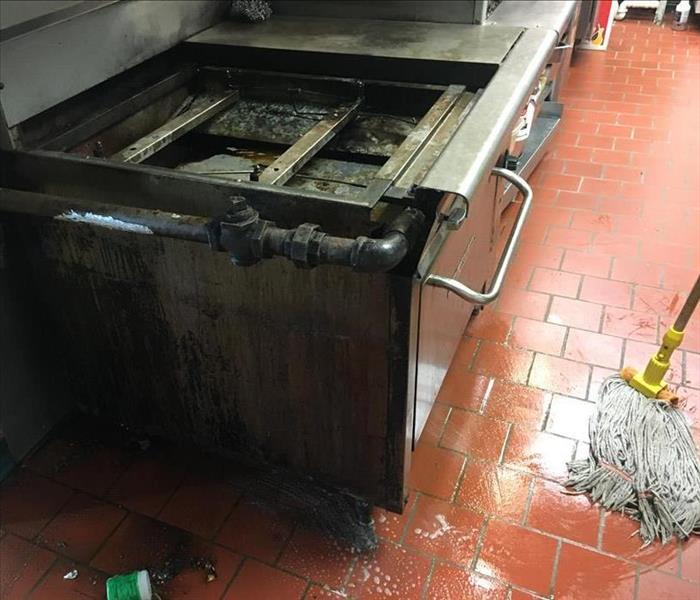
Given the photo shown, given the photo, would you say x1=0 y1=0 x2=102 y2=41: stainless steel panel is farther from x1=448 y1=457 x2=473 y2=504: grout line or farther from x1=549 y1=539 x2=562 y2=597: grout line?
x1=549 y1=539 x2=562 y2=597: grout line

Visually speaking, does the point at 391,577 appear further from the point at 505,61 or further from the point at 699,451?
the point at 505,61

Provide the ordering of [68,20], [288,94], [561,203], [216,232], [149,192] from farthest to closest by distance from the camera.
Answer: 1. [561,203]
2. [288,94]
3. [68,20]
4. [149,192]
5. [216,232]

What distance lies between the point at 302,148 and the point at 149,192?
416mm

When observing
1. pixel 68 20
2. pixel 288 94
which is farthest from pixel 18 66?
pixel 288 94

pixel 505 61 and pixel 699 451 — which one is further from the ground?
pixel 505 61

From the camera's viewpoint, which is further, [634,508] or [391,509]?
[634,508]

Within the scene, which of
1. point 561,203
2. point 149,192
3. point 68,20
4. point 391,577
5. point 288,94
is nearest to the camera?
point 149,192

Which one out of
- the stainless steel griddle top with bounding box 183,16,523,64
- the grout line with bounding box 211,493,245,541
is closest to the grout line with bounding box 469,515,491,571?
the grout line with bounding box 211,493,245,541

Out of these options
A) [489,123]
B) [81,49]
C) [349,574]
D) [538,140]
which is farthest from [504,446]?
[538,140]

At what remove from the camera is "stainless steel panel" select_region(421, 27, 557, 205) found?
4.21ft

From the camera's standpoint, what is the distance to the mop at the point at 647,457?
1.86 m

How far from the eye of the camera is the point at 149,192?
146 centimetres

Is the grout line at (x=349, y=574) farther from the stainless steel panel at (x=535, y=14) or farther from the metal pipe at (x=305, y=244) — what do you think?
the stainless steel panel at (x=535, y=14)

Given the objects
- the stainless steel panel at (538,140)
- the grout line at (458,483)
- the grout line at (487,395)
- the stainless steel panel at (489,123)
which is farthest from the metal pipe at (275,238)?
the stainless steel panel at (538,140)
